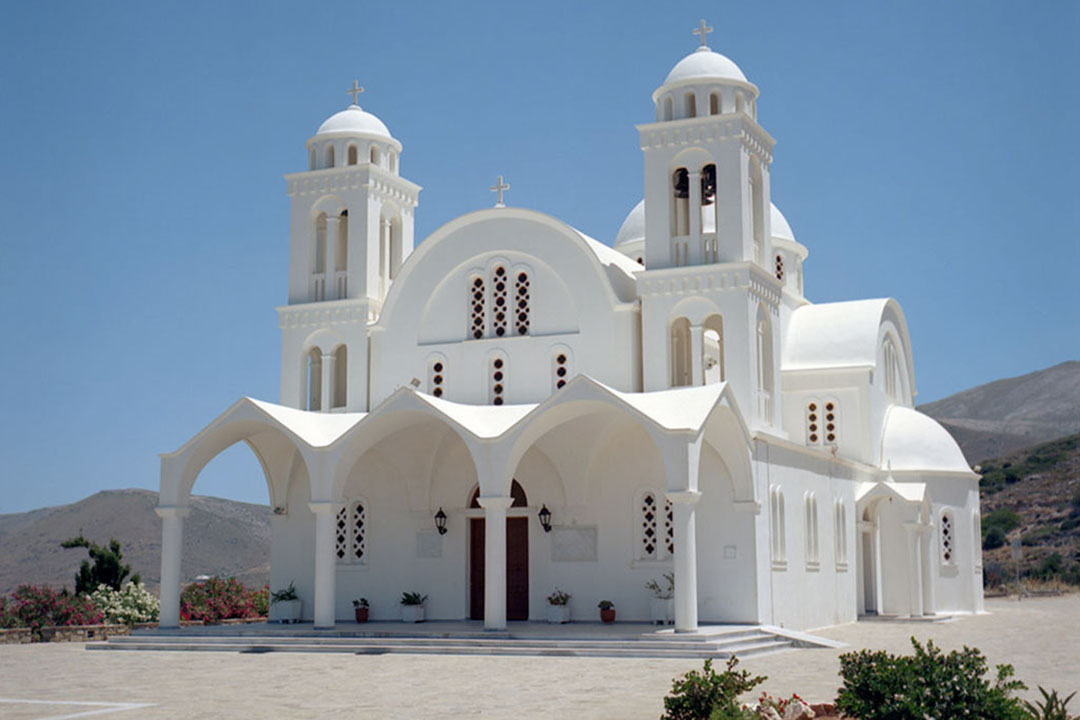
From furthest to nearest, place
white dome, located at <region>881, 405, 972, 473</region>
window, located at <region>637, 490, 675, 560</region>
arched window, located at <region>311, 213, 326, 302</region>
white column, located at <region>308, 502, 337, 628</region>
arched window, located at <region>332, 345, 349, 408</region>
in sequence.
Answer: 1. white dome, located at <region>881, 405, 972, 473</region>
2. arched window, located at <region>311, 213, 326, 302</region>
3. arched window, located at <region>332, 345, 349, 408</region>
4. window, located at <region>637, 490, 675, 560</region>
5. white column, located at <region>308, 502, 337, 628</region>

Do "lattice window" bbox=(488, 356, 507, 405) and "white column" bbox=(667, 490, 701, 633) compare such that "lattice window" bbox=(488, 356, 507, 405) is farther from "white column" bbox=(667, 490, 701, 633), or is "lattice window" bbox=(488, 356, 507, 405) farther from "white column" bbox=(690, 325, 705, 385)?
"white column" bbox=(667, 490, 701, 633)

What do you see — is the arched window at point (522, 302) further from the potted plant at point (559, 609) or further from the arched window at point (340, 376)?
the potted plant at point (559, 609)

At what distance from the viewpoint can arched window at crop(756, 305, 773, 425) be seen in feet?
82.2

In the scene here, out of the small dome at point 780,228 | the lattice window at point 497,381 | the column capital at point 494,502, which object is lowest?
the column capital at point 494,502

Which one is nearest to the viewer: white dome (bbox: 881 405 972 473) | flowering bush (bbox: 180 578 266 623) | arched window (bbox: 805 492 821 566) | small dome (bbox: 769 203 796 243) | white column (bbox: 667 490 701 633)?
white column (bbox: 667 490 701 633)

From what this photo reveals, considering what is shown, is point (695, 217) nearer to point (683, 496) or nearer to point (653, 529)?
point (653, 529)

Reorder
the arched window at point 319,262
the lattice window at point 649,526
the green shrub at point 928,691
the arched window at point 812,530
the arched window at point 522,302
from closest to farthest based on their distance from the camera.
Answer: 1. the green shrub at point 928,691
2. the lattice window at point 649,526
3. the arched window at point 522,302
4. the arched window at point 812,530
5. the arched window at point 319,262

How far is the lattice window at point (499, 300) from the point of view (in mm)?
25750

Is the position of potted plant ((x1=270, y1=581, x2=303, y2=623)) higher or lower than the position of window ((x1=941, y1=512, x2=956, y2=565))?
lower

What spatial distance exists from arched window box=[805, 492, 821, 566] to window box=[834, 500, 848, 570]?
4.89 ft

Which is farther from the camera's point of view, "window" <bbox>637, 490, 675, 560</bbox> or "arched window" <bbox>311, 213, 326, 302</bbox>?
"arched window" <bbox>311, 213, 326, 302</bbox>

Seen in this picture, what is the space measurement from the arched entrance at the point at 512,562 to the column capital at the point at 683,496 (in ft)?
17.3

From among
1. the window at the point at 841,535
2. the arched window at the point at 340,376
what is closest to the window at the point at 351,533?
the arched window at the point at 340,376

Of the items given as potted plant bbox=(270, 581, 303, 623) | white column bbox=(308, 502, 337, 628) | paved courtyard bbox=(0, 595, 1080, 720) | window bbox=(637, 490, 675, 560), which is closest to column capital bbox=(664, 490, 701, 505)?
paved courtyard bbox=(0, 595, 1080, 720)
